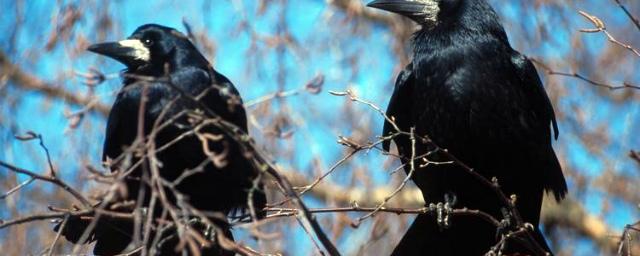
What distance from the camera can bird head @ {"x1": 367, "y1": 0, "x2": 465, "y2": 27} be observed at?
211 inches

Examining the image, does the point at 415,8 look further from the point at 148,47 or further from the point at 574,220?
the point at 574,220

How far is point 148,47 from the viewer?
5277 millimetres

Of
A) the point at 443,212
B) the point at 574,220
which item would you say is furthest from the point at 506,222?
the point at 574,220

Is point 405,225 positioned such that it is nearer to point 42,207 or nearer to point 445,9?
point 445,9

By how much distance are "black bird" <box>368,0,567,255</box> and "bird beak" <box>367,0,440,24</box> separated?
1.06ft

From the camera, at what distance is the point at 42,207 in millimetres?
6000

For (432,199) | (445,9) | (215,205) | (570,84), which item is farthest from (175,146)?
(570,84)

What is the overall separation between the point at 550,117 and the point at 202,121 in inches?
100

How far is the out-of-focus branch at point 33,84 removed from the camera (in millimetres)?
5164

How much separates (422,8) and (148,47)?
1.36 m

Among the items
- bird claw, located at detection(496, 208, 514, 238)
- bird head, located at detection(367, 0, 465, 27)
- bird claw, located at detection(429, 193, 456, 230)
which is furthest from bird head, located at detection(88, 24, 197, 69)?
bird claw, located at detection(496, 208, 514, 238)

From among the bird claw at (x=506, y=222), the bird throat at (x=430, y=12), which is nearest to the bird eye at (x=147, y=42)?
the bird throat at (x=430, y=12)

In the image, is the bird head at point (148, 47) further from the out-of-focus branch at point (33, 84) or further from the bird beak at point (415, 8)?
the bird beak at point (415, 8)

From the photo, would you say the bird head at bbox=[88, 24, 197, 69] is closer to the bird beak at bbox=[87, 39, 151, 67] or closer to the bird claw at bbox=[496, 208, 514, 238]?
the bird beak at bbox=[87, 39, 151, 67]
